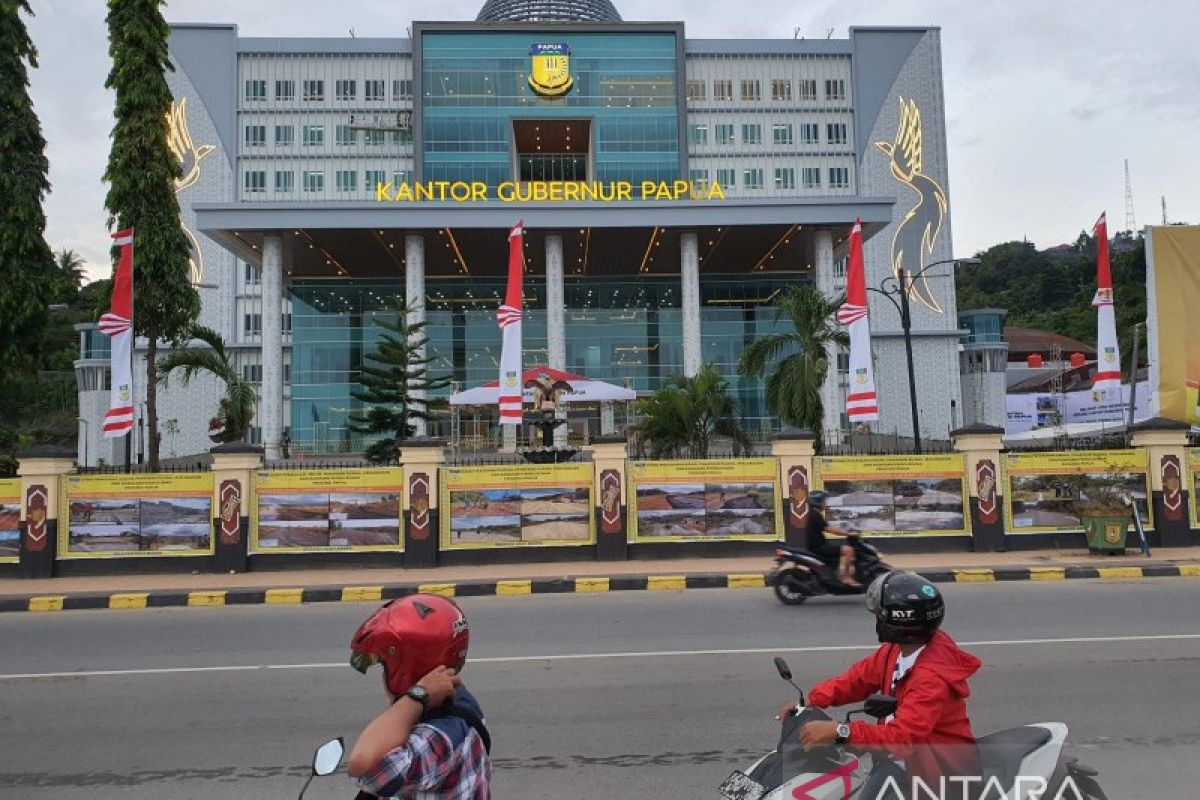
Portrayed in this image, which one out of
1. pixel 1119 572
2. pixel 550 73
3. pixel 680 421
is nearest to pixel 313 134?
pixel 550 73

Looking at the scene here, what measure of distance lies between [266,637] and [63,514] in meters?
7.27

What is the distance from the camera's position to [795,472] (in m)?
15.2

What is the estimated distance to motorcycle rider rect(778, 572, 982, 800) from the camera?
298 cm

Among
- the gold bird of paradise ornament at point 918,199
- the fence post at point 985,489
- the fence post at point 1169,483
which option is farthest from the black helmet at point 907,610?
the gold bird of paradise ornament at point 918,199

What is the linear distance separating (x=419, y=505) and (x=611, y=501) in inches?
135

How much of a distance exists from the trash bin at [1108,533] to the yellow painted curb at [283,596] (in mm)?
13371

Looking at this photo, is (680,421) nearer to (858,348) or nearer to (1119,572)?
(858,348)

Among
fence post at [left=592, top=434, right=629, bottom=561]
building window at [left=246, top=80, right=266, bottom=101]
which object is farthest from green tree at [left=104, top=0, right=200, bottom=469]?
building window at [left=246, top=80, right=266, bottom=101]

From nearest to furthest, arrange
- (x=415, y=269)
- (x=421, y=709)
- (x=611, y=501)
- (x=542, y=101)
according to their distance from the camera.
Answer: (x=421, y=709), (x=611, y=501), (x=415, y=269), (x=542, y=101)

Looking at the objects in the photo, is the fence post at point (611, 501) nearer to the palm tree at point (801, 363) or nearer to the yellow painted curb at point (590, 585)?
the yellow painted curb at point (590, 585)

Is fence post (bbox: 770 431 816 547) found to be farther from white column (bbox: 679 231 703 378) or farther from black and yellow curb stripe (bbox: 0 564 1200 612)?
white column (bbox: 679 231 703 378)

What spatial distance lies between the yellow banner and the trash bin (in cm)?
416

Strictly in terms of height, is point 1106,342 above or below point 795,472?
above

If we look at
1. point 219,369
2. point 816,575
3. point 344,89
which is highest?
point 344,89
